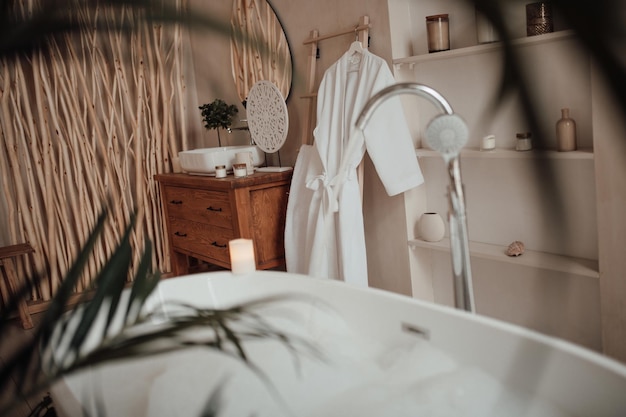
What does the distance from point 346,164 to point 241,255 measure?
715mm

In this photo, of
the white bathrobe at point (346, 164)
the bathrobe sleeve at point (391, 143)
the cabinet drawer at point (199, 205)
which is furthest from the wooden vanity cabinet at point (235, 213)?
the bathrobe sleeve at point (391, 143)

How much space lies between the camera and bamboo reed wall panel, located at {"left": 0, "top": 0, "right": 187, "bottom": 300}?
4113 mm

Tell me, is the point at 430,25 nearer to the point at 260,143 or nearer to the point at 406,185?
the point at 406,185

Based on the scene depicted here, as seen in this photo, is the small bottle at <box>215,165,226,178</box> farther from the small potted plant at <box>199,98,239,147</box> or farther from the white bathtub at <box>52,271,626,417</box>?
the white bathtub at <box>52,271,626,417</box>

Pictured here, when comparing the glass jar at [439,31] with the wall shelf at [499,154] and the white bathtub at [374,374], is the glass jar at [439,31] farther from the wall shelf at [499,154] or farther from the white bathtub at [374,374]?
the white bathtub at [374,374]

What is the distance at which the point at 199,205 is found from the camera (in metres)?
3.72

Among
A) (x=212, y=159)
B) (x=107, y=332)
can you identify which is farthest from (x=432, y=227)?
(x=107, y=332)

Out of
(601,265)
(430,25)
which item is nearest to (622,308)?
(601,265)

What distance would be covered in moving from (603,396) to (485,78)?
1667 mm

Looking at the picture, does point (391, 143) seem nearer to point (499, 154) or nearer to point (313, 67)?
point (499, 154)

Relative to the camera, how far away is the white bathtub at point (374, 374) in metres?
1.60

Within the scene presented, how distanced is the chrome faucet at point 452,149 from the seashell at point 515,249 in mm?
839

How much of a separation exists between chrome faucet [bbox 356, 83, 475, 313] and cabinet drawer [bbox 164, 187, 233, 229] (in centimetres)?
177

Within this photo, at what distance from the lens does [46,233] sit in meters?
4.34
